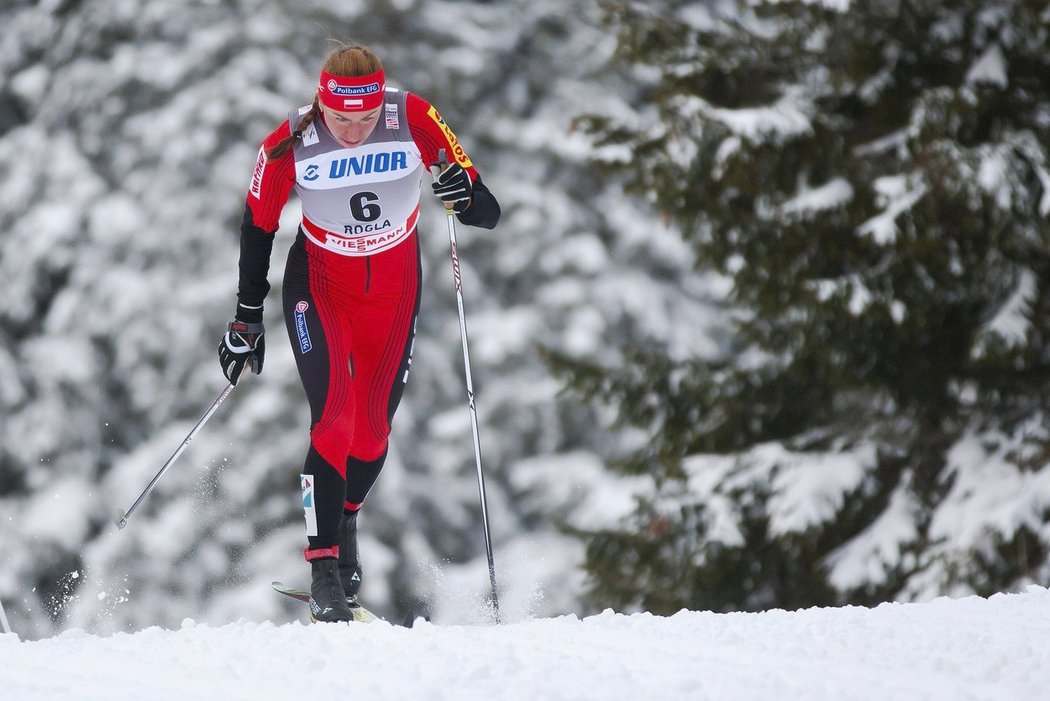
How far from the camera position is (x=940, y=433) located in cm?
760

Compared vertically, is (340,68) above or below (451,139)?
above

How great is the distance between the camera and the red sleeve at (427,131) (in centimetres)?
431

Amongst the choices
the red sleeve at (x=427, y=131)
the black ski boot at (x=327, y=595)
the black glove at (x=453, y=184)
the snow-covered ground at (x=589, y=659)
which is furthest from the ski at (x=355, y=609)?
the red sleeve at (x=427, y=131)

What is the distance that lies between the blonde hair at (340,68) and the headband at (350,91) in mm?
16

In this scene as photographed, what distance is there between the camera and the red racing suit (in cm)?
424

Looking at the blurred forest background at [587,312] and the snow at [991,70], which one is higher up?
the snow at [991,70]

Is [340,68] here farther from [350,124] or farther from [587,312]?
[587,312]

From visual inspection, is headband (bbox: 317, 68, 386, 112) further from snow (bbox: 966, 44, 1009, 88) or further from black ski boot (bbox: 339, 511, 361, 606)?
snow (bbox: 966, 44, 1009, 88)

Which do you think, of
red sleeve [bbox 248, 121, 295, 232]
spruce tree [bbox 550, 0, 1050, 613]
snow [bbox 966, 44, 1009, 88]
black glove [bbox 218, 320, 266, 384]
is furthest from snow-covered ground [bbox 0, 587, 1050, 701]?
snow [bbox 966, 44, 1009, 88]

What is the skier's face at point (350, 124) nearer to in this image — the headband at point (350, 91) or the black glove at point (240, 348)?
the headband at point (350, 91)

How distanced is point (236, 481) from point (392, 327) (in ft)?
38.9

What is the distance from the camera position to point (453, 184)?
434 cm

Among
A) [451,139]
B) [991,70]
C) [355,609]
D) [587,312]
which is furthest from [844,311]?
[587,312]

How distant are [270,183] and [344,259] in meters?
0.37
